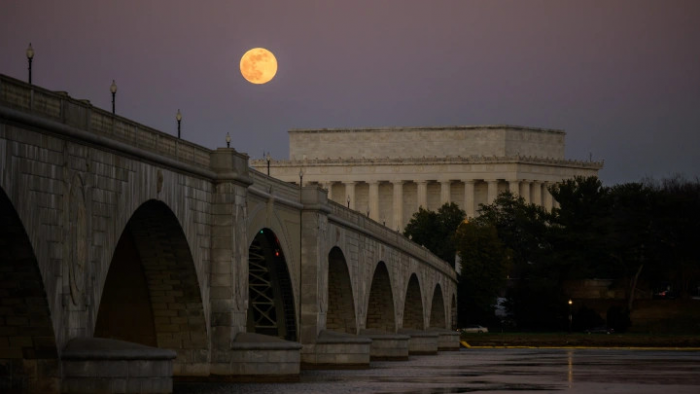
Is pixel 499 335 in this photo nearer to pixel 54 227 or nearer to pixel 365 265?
pixel 365 265

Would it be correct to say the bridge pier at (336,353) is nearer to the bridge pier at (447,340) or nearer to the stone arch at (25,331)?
the stone arch at (25,331)

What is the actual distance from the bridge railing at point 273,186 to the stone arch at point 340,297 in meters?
9.44

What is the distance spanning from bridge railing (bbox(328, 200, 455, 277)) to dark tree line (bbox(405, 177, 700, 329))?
19.5 metres

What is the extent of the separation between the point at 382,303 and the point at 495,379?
1243 inches

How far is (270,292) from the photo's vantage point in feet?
201

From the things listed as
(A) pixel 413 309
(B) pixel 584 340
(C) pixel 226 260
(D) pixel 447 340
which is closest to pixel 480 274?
(B) pixel 584 340

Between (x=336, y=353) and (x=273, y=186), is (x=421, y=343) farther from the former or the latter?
(x=273, y=186)

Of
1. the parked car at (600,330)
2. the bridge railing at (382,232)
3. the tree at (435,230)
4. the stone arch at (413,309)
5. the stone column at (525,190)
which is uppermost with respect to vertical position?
the stone column at (525,190)

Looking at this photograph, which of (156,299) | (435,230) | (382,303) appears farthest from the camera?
(435,230)

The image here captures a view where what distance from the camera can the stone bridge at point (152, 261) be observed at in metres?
33.0

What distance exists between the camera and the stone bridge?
33.0 meters

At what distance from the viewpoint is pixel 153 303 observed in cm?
4612

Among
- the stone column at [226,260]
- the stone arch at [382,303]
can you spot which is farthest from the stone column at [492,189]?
the stone column at [226,260]

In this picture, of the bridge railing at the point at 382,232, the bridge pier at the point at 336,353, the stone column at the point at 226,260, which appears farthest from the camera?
the bridge railing at the point at 382,232
